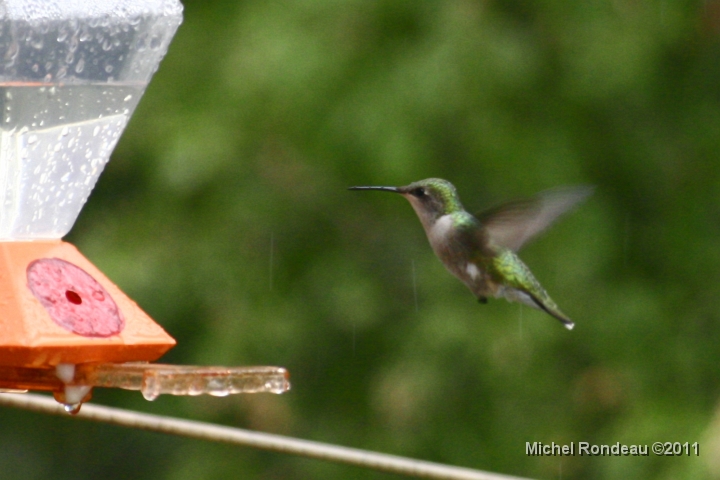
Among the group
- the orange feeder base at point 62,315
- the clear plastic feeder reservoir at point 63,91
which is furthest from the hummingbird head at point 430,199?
the orange feeder base at point 62,315

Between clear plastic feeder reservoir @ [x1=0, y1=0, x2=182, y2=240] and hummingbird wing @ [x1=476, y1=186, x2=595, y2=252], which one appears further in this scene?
hummingbird wing @ [x1=476, y1=186, x2=595, y2=252]

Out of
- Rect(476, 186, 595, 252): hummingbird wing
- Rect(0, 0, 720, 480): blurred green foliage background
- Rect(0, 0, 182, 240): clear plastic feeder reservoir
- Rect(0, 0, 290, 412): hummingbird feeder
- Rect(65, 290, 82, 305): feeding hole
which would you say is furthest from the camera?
Rect(0, 0, 720, 480): blurred green foliage background

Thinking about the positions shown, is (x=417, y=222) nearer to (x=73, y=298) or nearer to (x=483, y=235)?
(x=483, y=235)

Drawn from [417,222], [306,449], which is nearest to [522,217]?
[306,449]

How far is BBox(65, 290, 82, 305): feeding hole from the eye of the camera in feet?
5.68

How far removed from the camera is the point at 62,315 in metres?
1.65

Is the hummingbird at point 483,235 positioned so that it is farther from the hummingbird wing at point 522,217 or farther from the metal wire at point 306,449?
the metal wire at point 306,449

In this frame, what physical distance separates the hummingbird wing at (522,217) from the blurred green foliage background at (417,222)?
3.71 ft

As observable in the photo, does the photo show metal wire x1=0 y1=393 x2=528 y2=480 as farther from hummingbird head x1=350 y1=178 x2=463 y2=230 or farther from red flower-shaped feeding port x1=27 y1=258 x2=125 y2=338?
hummingbird head x1=350 y1=178 x2=463 y2=230

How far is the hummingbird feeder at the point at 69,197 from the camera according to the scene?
156cm

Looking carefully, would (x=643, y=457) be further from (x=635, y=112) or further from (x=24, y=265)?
(x=24, y=265)

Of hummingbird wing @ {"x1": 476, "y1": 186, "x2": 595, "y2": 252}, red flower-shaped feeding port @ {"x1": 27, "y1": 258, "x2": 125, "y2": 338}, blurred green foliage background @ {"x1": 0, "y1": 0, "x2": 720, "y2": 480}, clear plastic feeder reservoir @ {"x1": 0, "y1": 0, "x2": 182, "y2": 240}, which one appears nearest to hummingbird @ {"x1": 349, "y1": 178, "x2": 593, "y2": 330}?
hummingbird wing @ {"x1": 476, "y1": 186, "x2": 595, "y2": 252}

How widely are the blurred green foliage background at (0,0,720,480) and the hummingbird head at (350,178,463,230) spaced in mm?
1086

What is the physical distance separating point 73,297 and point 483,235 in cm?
99
